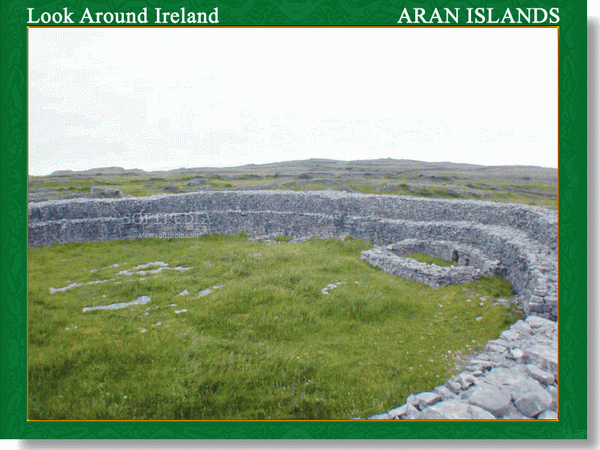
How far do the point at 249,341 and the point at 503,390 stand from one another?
513cm

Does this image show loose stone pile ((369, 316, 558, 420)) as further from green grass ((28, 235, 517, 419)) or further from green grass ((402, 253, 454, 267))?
green grass ((402, 253, 454, 267))

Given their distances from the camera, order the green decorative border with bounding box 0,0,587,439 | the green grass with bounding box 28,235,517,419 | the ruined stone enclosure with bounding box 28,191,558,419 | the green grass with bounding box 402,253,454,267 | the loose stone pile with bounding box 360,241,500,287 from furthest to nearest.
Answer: the green grass with bounding box 402,253,454,267
the loose stone pile with bounding box 360,241,500,287
the green grass with bounding box 28,235,517,419
the ruined stone enclosure with bounding box 28,191,558,419
the green decorative border with bounding box 0,0,587,439

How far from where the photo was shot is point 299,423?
5371 mm

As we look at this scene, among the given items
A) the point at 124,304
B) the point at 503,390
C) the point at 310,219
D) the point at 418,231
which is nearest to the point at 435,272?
the point at 418,231

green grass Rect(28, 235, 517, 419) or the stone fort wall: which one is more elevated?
the stone fort wall

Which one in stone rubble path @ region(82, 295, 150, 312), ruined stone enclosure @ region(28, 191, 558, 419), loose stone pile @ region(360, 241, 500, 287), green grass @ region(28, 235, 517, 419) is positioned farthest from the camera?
loose stone pile @ region(360, 241, 500, 287)

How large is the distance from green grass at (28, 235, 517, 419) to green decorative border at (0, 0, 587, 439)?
480 mm

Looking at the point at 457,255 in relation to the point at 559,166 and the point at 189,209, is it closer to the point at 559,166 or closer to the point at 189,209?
the point at 559,166

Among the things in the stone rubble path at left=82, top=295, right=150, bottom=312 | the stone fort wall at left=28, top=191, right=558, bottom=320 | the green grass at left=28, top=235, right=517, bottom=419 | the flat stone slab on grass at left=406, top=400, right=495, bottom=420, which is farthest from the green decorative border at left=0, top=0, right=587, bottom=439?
the stone fort wall at left=28, top=191, right=558, bottom=320

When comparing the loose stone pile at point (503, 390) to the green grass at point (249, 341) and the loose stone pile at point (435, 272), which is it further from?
the loose stone pile at point (435, 272)

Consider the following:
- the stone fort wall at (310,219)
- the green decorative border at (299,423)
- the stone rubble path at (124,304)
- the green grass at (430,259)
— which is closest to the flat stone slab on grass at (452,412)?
the green decorative border at (299,423)

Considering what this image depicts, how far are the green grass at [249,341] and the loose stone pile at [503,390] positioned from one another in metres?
0.82

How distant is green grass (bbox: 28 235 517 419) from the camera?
6.10m
